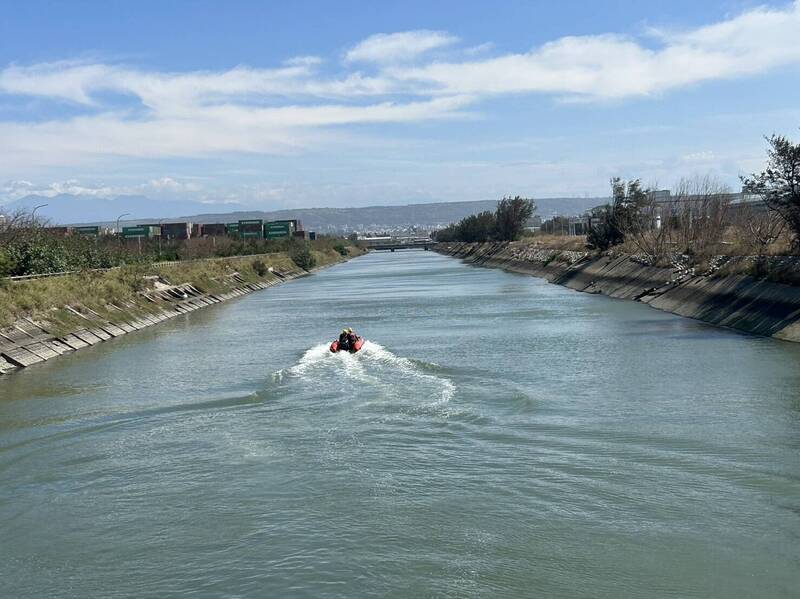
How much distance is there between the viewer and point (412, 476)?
52.1 ft

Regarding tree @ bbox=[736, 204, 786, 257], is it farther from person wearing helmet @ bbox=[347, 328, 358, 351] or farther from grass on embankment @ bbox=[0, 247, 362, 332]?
grass on embankment @ bbox=[0, 247, 362, 332]

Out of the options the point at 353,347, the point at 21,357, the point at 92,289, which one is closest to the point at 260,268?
the point at 92,289

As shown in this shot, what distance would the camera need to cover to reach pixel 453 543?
41.7ft

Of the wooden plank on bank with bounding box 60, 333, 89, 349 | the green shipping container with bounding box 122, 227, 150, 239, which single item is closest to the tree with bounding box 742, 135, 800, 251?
the wooden plank on bank with bounding box 60, 333, 89, 349

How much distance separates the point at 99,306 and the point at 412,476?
34.7 m

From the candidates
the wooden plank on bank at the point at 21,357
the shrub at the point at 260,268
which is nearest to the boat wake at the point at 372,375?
the wooden plank on bank at the point at 21,357

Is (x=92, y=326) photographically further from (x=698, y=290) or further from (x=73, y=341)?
(x=698, y=290)

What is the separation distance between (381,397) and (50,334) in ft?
67.2

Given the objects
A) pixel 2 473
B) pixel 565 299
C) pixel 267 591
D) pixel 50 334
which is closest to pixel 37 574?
pixel 267 591

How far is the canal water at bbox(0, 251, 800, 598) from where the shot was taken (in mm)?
11898

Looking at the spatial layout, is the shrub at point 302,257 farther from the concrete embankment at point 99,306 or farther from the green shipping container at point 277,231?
the concrete embankment at point 99,306

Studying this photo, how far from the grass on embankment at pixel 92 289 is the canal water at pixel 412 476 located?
8.25 m

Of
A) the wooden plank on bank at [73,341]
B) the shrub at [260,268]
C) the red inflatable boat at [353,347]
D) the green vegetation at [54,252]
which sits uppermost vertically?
the green vegetation at [54,252]

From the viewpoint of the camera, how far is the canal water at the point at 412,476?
468 inches
